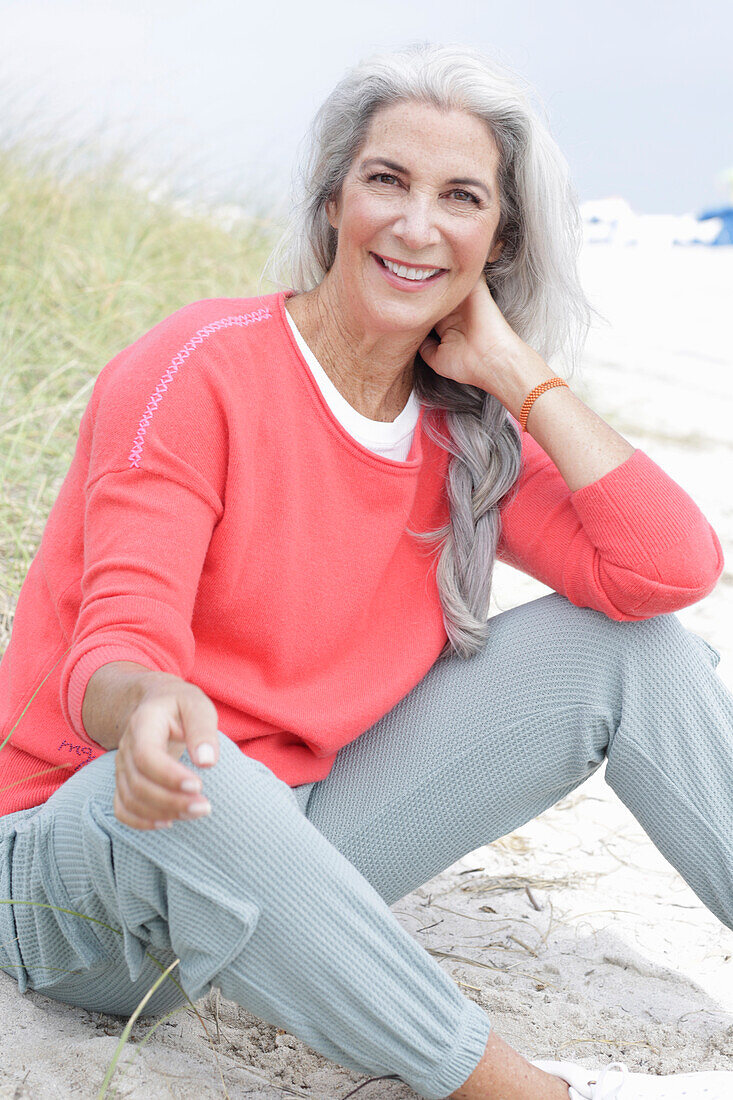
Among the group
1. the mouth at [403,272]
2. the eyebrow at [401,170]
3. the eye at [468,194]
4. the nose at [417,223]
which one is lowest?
the mouth at [403,272]

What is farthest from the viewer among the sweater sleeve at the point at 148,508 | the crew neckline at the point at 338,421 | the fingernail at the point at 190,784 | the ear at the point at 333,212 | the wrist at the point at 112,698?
the ear at the point at 333,212

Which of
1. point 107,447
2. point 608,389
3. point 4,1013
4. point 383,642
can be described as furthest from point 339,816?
point 608,389

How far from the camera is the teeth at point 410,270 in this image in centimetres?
182

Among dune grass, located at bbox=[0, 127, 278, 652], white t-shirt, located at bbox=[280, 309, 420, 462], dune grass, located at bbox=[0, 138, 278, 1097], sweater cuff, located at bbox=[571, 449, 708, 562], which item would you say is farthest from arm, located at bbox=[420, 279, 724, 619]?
dune grass, located at bbox=[0, 127, 278, 652]

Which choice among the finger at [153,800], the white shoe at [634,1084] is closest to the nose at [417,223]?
the finger at [153,800]

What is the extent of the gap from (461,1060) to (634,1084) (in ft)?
1.14

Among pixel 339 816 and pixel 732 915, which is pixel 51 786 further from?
pixel 732 915

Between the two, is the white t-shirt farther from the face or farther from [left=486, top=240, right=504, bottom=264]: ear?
[left=486, top=240, right=504, bottom=264]: ear

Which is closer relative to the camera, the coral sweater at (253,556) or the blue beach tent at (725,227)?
the coral sweater at (253,556)

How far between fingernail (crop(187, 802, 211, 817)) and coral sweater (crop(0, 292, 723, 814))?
237mm

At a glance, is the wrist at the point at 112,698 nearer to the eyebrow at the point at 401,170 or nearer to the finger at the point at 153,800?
the finger at the point at 153,800

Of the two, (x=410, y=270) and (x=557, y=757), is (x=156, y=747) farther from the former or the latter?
(x=410, y=270)

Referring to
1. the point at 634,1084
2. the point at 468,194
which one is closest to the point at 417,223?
the point at 468,194

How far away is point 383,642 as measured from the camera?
1903mm
